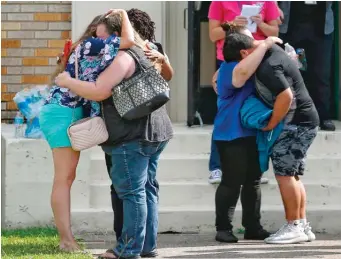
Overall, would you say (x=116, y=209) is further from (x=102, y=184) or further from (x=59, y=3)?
(x=59, y=3)

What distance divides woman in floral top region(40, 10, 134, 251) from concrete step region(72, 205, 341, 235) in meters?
1.06

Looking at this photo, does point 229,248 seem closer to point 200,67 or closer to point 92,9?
point 200,67

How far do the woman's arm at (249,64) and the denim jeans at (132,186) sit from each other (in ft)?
3.33

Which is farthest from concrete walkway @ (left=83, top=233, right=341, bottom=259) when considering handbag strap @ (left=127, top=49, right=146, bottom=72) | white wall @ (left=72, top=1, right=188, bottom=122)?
white wall @ (left=72, top=1, right=188, bottom=122)

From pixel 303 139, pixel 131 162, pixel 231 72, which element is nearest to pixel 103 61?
pixel 131 162

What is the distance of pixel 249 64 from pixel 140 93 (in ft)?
3.96

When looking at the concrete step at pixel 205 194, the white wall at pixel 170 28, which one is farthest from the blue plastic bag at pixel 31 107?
the white wall at pixel 170 28

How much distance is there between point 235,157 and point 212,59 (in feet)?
8.61

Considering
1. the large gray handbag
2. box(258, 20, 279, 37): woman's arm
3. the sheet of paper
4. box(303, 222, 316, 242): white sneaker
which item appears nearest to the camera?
the large gray handbag

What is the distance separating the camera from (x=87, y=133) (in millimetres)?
6879

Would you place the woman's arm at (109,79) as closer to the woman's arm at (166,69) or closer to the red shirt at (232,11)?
the woman's arm at (166,69)

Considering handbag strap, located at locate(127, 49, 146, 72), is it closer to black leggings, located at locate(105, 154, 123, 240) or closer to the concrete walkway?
black leggings, located at locate(105, 154, 123, 240)

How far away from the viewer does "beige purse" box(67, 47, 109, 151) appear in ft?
22.4

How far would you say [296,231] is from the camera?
783cm
